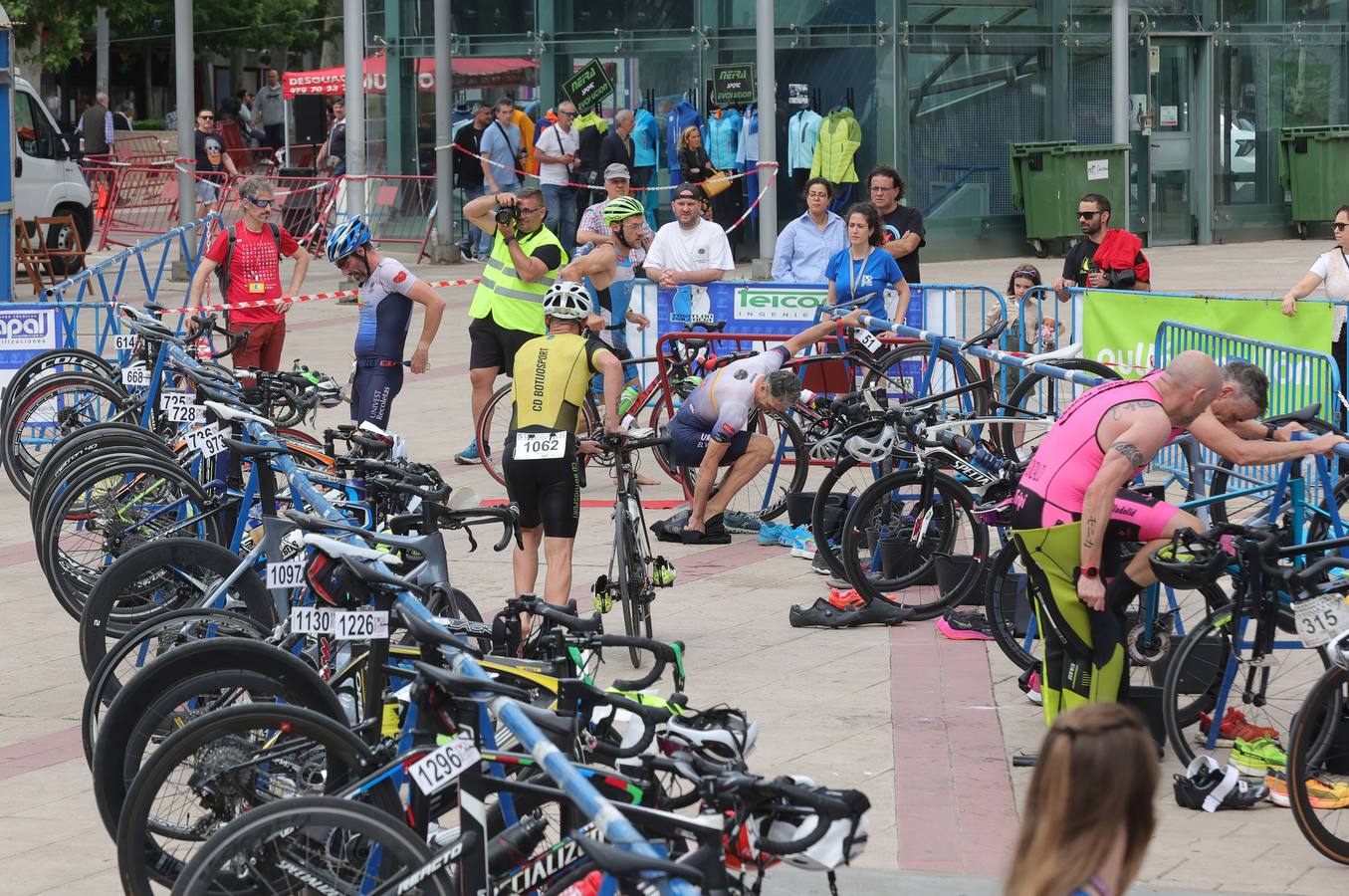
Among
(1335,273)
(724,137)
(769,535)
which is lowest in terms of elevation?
(769,535)

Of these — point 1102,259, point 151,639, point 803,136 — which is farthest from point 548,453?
point 803,136

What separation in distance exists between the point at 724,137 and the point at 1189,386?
56.7 ft

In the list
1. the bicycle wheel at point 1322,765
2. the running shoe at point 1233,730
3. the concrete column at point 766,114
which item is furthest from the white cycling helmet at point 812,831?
the concrete column at point 766,114

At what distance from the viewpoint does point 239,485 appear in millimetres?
8039

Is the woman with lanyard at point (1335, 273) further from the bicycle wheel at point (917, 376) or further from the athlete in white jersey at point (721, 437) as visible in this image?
the athlete in white jersey at point (721, 437)

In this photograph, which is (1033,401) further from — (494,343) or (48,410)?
(48,410)

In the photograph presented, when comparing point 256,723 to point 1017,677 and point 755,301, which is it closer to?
point 1017,677

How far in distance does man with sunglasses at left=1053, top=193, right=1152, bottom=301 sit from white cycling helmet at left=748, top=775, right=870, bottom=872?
9466mm

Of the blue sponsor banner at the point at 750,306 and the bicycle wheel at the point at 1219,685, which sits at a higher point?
the blue sponsor banner at the point at 750,306

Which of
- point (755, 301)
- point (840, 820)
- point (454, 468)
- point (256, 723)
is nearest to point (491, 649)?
point (256, 723)

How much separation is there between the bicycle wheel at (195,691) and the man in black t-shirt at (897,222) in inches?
352

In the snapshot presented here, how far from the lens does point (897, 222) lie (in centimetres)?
1375

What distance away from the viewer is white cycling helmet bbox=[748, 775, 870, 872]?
3590 mm

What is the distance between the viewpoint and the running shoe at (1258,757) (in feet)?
21.4
